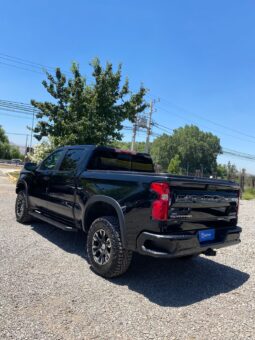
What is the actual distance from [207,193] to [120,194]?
1160 mm

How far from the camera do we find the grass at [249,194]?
20680 mm

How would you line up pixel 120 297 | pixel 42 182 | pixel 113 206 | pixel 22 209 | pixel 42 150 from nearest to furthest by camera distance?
pixel 120 297 < pixel 113 206 < pixel 42 182 < pixel 22 209 < pixel 42 150

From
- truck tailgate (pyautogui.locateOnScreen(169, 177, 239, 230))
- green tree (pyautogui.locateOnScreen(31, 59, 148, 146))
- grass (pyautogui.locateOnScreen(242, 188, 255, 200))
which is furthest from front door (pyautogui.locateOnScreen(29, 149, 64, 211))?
grass (pyautogui.locateOnScreen(242, 188, 255, 200))

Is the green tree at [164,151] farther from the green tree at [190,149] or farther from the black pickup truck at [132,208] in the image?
the black pickup truck at [132,208]

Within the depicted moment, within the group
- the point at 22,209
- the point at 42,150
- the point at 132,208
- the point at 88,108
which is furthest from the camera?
the point at 42,150

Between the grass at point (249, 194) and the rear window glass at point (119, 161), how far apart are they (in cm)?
1587

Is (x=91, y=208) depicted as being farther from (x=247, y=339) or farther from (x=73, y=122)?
(x=73, y=122)

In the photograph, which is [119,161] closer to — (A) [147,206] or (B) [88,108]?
(A) [147,206]

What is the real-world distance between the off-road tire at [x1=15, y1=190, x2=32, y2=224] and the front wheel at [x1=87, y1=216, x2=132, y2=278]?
9.81 ft

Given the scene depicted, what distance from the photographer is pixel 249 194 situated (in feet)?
72.7

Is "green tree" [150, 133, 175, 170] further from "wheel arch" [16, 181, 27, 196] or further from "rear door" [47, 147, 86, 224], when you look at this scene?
"rear door" [47, 147, 86, 224]

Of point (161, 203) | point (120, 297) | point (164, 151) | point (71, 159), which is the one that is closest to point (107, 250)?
point (120, 297)

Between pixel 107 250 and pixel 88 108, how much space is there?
10.4 meters

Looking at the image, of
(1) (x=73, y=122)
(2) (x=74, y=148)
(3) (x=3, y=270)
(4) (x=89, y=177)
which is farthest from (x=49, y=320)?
(1) (x=73, y=122)
